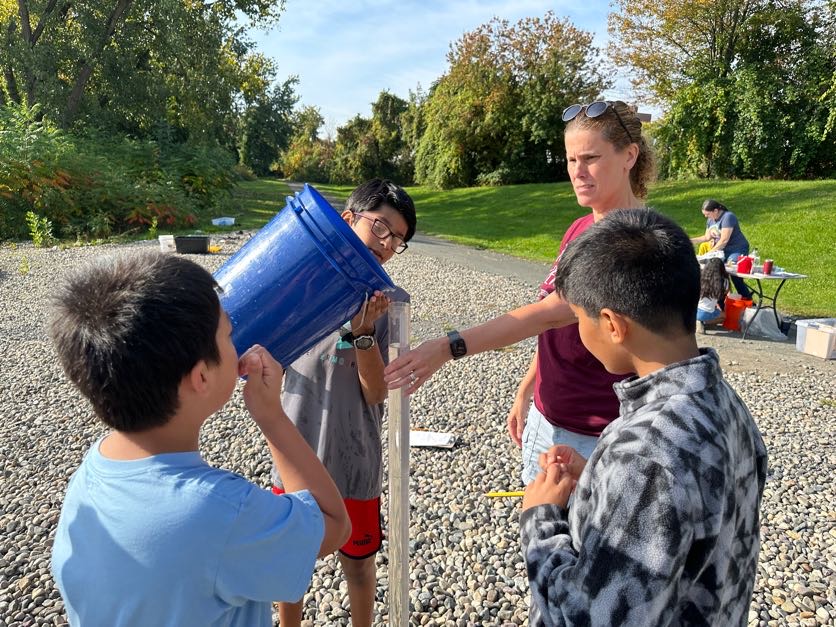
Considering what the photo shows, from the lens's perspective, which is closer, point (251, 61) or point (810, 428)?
point (810, 428)

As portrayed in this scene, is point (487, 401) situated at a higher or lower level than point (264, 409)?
lower

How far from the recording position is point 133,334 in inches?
39.8

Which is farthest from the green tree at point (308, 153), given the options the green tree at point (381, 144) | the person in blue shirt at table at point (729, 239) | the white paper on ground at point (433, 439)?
the white paper on ground at point (433, 439)

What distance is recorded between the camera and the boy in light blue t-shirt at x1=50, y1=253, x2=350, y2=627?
1.02m

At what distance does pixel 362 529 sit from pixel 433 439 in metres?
2.37

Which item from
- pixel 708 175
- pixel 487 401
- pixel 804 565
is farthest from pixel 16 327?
pixel 708 175

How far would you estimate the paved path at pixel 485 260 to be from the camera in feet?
38.9

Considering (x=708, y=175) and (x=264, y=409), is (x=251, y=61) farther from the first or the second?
(x=264, y=409)

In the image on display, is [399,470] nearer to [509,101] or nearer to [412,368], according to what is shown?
[412,368]

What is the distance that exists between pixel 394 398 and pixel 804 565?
8.65 ft

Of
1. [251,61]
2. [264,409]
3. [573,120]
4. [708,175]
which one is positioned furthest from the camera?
[251,61]

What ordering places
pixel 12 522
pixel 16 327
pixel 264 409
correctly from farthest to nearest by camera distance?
pixel 16 327
pixel 12 522
pixel 264 409

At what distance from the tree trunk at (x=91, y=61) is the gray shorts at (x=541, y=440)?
66.6 ft

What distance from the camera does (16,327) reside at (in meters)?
7.63
